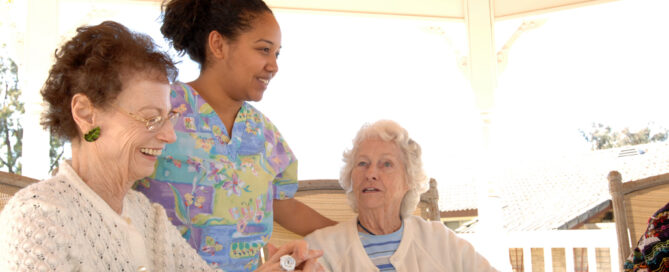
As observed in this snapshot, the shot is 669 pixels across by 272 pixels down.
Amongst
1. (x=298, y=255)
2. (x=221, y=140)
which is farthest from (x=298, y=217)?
(x=298, y=255)

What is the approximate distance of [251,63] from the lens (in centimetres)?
193

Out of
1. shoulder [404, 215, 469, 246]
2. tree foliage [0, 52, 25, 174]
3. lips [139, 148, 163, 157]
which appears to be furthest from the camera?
tree foliage [0, 52, 25, 174]

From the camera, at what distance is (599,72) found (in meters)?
22.8

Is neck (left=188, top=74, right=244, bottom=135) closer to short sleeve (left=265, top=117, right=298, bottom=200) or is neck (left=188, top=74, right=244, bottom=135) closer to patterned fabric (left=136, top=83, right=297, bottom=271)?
patterned fabric (left=136, top=83, right=297, bottom=271)

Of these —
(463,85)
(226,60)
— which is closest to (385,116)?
(226,60)

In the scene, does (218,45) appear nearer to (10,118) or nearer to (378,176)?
(378,176)

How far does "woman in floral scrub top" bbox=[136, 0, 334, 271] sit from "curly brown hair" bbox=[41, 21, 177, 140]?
465mm

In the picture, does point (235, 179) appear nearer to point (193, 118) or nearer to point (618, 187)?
point (193, 118)

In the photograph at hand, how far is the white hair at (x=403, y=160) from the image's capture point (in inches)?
103

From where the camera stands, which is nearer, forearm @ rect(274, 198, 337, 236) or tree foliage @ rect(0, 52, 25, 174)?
forearm @ rect(274, 198, 337, 236)

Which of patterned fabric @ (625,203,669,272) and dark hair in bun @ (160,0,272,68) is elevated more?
dark hair in bun @ (160,0,272,68)

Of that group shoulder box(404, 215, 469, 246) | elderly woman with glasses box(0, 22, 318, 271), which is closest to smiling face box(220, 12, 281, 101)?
elderly woman with glasses box(0, 22, 318, 271)

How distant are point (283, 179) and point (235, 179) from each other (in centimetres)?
32

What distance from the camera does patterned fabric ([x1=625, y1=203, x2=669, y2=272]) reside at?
6.18 feet
